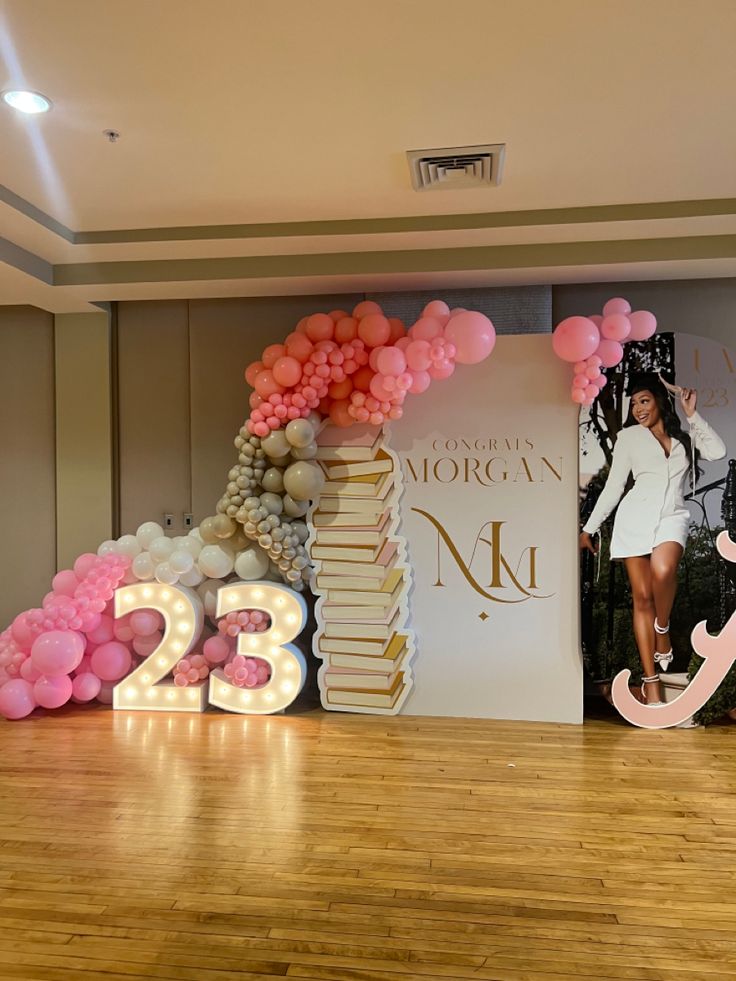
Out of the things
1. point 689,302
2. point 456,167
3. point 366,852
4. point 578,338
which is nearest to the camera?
point 366,852

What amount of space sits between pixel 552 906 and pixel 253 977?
96 centimetres

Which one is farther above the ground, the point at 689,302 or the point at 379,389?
the point at 689,302

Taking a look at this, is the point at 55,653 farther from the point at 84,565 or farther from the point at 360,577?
the point at 360,577

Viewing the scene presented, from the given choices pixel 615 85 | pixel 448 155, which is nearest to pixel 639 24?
pixel 615 85

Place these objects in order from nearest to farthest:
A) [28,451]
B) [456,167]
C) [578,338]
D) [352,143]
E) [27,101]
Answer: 1. [27,101]
2. [352,143]
3. [456,167]
4. [578,338]
5. [28,451]

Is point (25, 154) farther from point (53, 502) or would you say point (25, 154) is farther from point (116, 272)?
point (53, 502)

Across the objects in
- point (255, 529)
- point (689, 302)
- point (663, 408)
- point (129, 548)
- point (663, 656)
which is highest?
point (689, 302)

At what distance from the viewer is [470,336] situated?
13.3 ft

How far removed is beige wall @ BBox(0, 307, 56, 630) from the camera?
17.0ft

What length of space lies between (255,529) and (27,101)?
7.38 feet

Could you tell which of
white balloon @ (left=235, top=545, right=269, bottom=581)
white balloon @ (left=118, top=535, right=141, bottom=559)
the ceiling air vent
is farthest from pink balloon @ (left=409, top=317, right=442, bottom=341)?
white balloon @ (left=118, top=535, right=141, bottom=559)

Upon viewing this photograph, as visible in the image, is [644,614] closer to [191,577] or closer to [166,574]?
[191,577]

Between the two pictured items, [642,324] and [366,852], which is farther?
[642,324]

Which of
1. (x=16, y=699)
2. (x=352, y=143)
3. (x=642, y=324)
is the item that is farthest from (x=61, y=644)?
(x=642, y=324)
